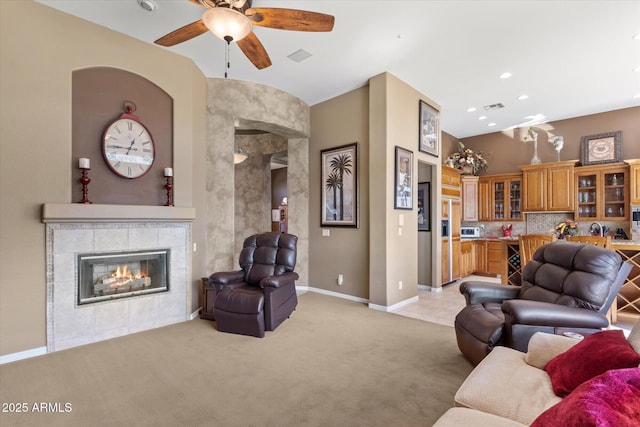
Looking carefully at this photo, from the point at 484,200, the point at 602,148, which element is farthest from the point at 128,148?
the point at 602,148

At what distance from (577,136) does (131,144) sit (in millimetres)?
7954

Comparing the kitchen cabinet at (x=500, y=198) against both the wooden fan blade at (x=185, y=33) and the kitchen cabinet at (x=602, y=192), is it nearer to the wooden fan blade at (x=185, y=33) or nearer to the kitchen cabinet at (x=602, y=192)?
the kitchen cabinet at (x=602, y=192)

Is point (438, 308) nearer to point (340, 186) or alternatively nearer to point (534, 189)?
point (340, 186)

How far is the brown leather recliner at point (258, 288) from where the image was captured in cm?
326

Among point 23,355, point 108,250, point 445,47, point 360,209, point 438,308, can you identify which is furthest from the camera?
point 360,209

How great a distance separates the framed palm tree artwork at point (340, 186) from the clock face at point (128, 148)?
2.68m

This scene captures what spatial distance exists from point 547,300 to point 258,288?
2.98 meters

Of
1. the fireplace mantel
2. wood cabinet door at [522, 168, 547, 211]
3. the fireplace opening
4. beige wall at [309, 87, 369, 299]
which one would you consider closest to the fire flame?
the fireplace opening

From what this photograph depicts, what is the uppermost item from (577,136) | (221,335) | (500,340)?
(577,136)

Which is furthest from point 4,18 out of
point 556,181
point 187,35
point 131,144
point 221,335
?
point 556,181

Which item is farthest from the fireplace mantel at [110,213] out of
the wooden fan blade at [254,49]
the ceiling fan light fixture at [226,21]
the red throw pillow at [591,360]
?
the red throw pillow at [591,360]

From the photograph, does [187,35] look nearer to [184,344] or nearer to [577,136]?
[184,344]

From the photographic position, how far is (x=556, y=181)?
6.08 meters

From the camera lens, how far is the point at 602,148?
5797 millimetres
